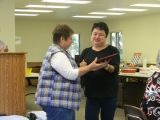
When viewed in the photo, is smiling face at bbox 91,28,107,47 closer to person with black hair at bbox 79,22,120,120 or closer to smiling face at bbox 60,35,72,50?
person with black hair at bbox 79,22,120,120

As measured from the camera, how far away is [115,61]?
122 inches

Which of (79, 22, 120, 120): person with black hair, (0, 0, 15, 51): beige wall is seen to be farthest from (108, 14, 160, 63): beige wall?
(79, 22, 120, 120): person with black hair

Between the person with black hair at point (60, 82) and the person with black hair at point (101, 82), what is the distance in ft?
1.08

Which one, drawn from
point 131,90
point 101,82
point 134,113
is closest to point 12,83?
point 101,82

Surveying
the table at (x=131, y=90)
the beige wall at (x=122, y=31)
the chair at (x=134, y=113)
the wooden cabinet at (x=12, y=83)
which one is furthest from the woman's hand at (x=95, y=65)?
the beige wall at (x=122, y=31)

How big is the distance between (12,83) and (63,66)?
9.64ft

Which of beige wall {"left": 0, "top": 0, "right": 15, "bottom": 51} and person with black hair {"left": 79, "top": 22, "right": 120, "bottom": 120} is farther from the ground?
beige wall {"left": 0, "top": 0, "right": 15, "bottom": 51}

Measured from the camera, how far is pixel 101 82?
3031mm

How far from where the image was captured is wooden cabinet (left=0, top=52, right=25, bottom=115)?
17.4 feet

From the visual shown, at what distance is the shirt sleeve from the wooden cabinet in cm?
281

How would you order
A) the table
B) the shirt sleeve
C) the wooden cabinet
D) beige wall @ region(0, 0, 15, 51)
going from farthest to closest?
beige wall @ region(0, 0, 15, 51) → the table → the wooden cabinet → the shirt sleeve

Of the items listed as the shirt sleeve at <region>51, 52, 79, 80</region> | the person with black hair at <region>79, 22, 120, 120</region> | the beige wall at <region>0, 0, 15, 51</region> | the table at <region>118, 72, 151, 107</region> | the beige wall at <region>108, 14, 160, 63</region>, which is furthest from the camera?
the beige wall at <region>108, 14, 160, 63</region>

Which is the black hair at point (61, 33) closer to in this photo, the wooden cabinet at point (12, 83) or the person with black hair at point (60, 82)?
the person with black hair at point (60, 82)

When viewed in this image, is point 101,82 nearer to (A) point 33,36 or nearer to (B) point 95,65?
(B) point 95,65
